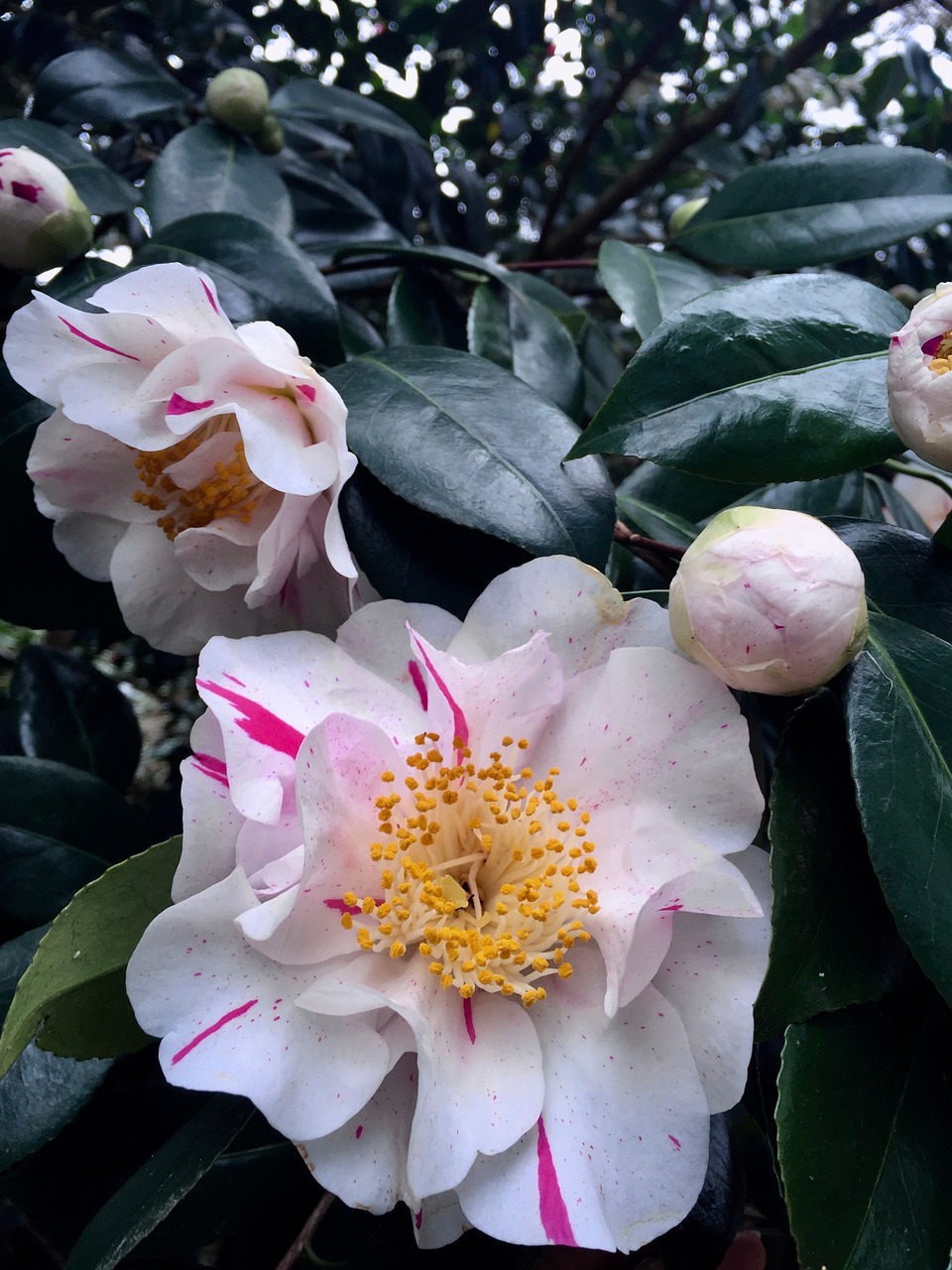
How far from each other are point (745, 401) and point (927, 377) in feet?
0.35

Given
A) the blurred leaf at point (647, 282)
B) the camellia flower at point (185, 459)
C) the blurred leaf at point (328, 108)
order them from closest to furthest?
the camellia flower at point (185, 459), the blurred leaf at point (647, 282), the blurred leaf at point (328, 108)

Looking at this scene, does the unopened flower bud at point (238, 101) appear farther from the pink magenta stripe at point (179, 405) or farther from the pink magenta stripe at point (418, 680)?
the pink magenta stripe at point (418, 680)

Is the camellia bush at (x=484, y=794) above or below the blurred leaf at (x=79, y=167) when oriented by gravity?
below

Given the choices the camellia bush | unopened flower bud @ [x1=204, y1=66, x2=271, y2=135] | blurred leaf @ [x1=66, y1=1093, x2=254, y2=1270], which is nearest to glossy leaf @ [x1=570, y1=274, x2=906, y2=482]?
the camellia bush

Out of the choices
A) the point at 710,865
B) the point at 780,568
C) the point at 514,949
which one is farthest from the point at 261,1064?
the point at 780,568

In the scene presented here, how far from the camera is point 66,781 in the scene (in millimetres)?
890

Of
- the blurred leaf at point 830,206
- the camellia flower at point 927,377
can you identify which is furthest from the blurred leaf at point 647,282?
the camellia flower at point 927,377

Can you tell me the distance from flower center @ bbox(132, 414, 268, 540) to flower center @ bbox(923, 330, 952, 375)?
0.41 meters

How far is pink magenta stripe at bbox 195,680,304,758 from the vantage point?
52 cm

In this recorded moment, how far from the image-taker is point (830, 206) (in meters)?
0.98

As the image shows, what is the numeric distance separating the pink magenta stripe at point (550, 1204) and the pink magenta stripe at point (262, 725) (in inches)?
9.6

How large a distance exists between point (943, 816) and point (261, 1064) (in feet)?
1.23

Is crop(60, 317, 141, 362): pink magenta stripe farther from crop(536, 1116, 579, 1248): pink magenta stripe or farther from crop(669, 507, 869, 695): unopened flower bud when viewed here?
crop(536, 1116, 579, 1248): pink magenta stripe

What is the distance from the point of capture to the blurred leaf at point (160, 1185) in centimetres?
54
